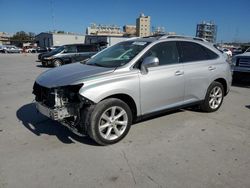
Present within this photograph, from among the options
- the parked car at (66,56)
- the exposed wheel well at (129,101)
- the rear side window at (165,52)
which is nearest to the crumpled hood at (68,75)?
the exposed wheel well at (129,101)

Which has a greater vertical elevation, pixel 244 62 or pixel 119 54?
pixel 119 54

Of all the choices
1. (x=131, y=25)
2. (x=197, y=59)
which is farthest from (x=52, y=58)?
(x=131, y=25)

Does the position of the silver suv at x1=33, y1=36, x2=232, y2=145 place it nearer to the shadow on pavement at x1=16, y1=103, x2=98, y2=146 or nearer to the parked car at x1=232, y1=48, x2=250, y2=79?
the shadow on pavement at x1=16, y1=103, x2=98, y2=146

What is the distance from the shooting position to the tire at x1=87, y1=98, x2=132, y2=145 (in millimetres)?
3633

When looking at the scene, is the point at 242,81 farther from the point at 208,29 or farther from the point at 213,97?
the point at 208,29

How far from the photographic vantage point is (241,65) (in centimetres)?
898

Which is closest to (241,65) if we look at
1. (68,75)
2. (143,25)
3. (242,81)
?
(242,81)

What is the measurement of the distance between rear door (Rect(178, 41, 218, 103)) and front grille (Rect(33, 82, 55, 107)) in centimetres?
256

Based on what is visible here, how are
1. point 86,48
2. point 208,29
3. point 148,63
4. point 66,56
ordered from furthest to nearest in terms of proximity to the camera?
point 208,29 → point 86,48 → point 66,56 → point 148,63

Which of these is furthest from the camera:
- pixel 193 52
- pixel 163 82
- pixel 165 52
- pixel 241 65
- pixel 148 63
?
pixel 241 65

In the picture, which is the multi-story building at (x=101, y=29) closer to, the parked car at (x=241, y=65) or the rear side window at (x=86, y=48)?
A: the rear side window at (x=86, y=48)

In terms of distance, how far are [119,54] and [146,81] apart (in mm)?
938

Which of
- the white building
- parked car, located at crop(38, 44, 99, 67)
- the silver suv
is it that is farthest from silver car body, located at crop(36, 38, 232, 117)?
the white building

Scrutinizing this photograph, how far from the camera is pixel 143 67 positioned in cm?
411
